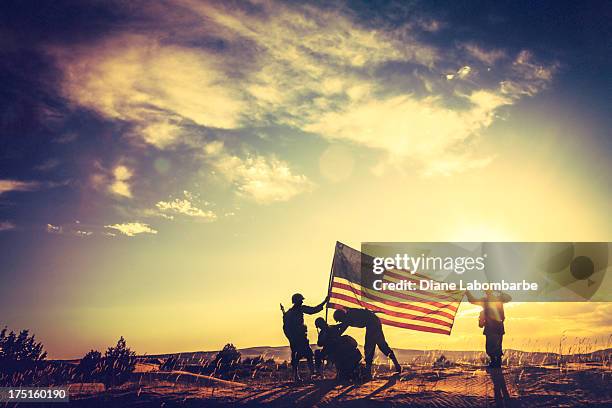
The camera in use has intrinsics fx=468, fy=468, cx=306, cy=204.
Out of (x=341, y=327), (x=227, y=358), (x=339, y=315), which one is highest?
(x=339, y=315)

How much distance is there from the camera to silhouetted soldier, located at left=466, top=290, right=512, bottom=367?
1466 centimetres

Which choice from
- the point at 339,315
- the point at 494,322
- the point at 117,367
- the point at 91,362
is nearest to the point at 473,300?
the point at 494,322

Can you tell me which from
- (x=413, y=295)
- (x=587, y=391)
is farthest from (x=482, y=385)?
(x=413, y=295)

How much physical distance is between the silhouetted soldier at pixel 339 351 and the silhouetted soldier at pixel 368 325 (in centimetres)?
32

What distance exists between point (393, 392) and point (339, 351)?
2.48 meters

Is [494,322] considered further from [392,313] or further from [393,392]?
[393,392]

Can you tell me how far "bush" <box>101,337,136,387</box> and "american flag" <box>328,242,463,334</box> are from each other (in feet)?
23.4

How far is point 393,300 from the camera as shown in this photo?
626 inches

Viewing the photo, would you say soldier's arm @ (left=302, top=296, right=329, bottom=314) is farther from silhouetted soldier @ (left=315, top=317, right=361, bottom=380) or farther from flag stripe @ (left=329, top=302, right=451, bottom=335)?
flag stripe @ (left=329, top=302, right=451, bottom=335)

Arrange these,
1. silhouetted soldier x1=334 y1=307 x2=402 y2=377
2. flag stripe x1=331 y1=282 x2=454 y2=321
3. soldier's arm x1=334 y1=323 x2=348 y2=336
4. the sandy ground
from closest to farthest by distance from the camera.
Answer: the sandy ground, soldier's arm x1=334 y1=323 x2=348 y2=336, silhouetted soldier x1=334 y1=307 x2=402 y2=377, flag stripe x1=331 y1=282 x2=454 y2=321

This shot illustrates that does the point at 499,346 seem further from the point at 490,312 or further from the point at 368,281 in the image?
the point at 368,281

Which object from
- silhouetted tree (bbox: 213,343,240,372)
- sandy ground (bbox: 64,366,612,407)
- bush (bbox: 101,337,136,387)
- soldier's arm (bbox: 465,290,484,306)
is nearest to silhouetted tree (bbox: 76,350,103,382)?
bush (bbox: 101,337,136,387)

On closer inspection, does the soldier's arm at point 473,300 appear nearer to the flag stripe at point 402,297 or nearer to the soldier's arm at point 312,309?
the flag stripe at point 402,297

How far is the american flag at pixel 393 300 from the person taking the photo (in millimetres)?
15625
